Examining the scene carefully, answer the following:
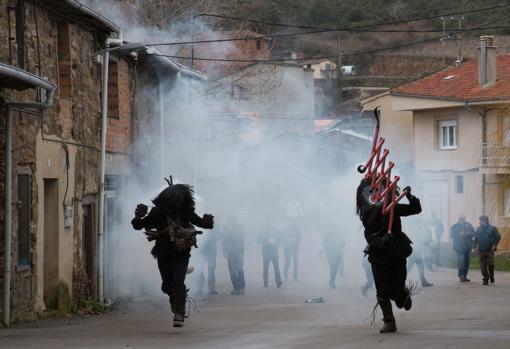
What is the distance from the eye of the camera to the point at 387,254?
505 inches

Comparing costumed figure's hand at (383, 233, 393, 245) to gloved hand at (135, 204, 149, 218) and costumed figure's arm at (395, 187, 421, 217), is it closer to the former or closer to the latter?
costumed figure's arm at (395, 187, 421, 217)

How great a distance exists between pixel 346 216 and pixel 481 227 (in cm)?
319

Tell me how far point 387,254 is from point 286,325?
2563 mm

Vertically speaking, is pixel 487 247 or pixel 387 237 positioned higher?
pixel 387 237

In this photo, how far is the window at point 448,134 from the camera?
4753cm

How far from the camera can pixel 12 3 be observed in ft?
55.0

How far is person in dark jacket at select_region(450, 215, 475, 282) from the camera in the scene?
28.3 meters

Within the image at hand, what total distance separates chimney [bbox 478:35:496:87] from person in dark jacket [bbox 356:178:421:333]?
34817mm

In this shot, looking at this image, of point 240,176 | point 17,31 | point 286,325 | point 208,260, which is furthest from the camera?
point 240,176

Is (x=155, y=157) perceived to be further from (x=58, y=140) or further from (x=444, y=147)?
(x=444, y=147)

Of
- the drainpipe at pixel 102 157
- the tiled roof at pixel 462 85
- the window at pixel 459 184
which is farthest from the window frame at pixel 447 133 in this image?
the drainpipe at pixel 102 157

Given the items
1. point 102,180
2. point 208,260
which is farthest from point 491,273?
point 102,180

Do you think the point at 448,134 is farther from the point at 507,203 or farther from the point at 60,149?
the point at 60,149

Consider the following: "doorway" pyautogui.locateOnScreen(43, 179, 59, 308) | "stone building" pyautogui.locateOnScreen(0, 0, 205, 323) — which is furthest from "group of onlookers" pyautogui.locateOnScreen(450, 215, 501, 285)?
"doorway" pyautogui.locateOnScreen(43, 179, 59, 308)
